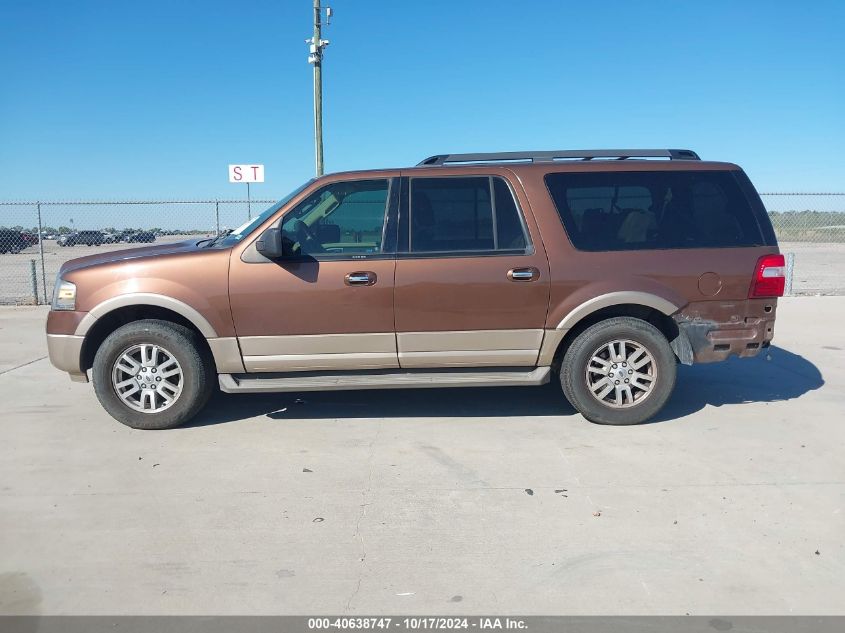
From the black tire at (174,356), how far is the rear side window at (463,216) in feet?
6.04

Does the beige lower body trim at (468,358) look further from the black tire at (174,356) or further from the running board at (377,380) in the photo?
the black tire at (174,356)

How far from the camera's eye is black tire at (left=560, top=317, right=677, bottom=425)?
484 cm

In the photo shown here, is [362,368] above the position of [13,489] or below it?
above

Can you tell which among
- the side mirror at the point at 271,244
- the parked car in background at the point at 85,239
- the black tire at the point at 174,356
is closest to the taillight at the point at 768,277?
the side mirror at the point at 271,244

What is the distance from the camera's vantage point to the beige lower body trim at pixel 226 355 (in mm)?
4777

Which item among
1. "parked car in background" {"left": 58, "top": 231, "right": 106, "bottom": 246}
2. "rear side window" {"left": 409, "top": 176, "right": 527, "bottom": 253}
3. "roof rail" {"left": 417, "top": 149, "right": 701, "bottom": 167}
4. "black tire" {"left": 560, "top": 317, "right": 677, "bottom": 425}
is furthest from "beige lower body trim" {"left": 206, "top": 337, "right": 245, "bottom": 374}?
"parked car in background" {"left": 58, "top": 231, "right": 106, "bottom": 246}

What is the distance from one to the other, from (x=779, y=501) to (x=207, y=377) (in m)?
3.93

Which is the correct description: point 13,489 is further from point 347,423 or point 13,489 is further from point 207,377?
point 347,423

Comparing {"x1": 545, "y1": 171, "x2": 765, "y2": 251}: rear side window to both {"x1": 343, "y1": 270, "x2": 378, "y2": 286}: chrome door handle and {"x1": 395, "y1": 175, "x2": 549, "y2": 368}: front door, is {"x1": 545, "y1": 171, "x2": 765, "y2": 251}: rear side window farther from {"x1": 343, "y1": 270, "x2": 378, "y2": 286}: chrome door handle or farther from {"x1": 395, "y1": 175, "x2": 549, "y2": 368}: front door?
{"x1": 343, "y1": 270, "x2": 378, "y2": 286}: chrome door handle

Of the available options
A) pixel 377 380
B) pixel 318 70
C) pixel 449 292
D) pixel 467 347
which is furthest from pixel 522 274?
pixel 318 70

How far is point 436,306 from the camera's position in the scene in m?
4.78

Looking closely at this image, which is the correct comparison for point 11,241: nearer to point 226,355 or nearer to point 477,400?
point 226,355
